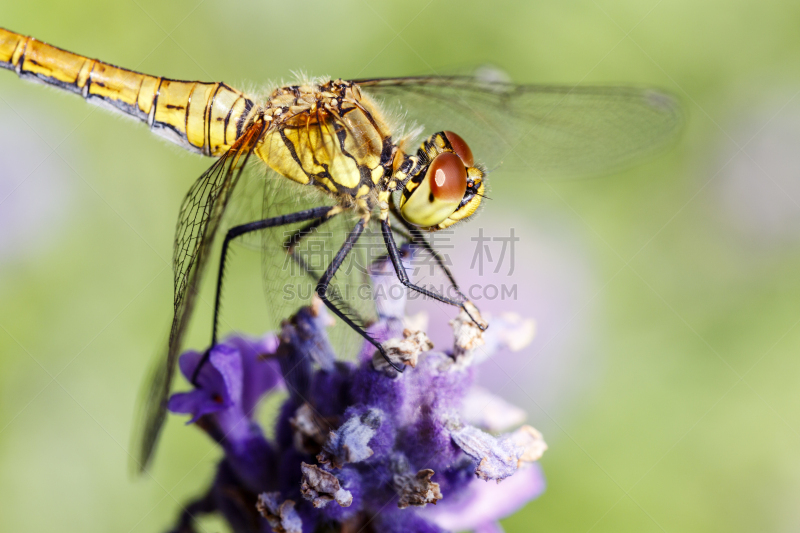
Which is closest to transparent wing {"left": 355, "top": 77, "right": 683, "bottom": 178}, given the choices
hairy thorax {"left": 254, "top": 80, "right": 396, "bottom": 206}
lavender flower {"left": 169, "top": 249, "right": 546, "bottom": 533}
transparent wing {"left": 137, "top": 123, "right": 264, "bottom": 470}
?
hairy thorax {"left": 254, "top": 80, "right": 396, "bottom": 206}

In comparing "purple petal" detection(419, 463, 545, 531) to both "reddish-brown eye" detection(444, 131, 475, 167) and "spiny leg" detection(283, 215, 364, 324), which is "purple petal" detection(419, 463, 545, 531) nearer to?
"spiny leg" detection(283, 215, 364, 324)

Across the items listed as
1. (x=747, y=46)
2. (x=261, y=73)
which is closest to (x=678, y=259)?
(x=747, y=46)

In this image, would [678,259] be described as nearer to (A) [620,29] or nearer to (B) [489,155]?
(A) [620,29]

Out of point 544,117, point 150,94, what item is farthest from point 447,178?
point 150,94

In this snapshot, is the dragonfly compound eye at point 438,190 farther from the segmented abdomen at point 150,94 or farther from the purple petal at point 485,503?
the purple petal at point 485,503

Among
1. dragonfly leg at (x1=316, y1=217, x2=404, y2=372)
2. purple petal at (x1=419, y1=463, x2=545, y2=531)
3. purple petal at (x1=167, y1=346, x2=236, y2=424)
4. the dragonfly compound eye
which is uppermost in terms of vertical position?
the dragonfly compound eye
